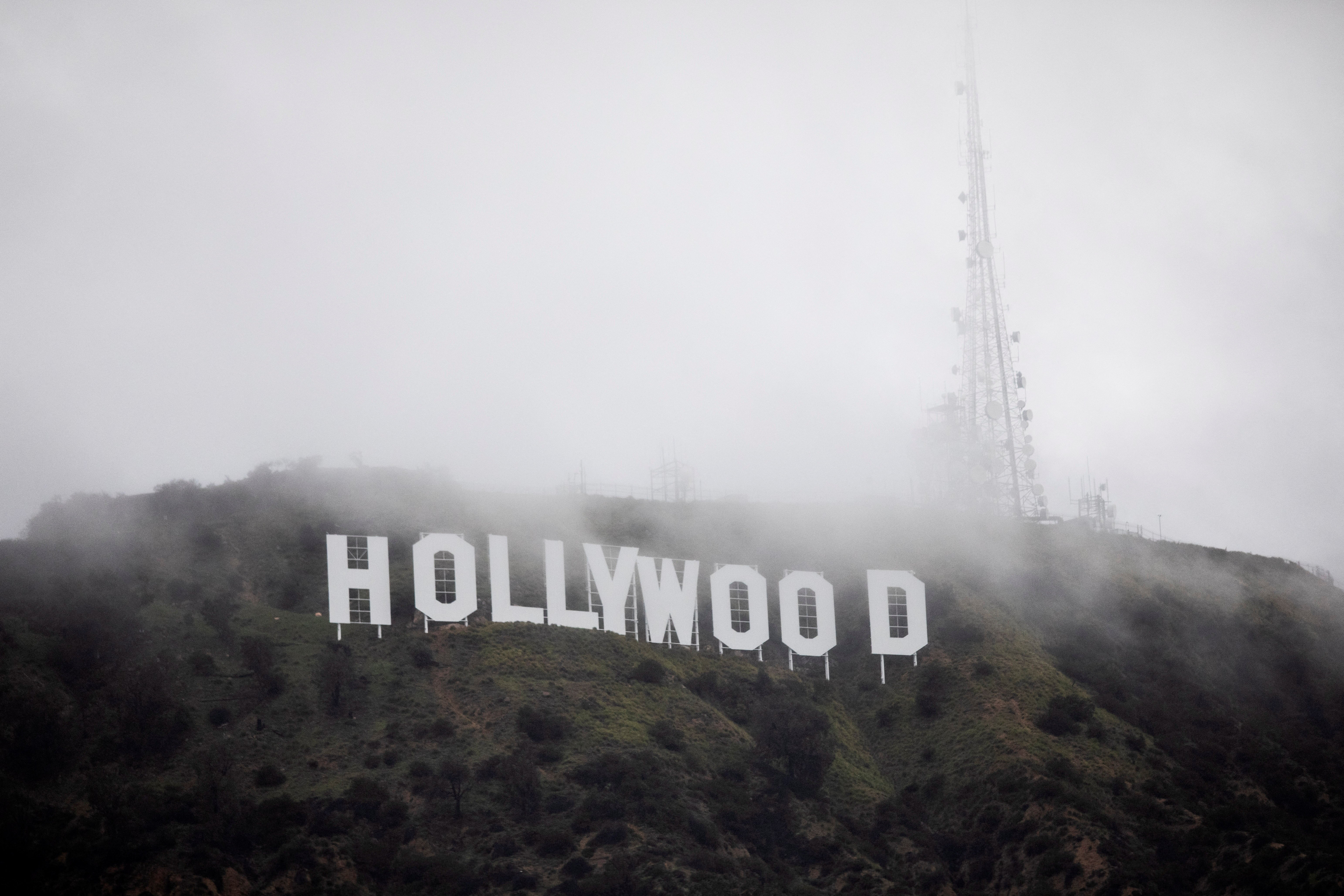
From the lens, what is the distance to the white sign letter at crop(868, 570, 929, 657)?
242 ft

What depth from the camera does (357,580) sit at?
6391 cm

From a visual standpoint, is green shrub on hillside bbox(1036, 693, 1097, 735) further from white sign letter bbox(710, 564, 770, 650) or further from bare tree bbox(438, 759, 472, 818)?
bare tree bbox(438, 759, 472, 818)

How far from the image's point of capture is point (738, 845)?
55188 mm

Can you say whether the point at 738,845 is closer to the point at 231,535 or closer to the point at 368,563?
the point at 368,563

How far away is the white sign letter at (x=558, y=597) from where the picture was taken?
223ft

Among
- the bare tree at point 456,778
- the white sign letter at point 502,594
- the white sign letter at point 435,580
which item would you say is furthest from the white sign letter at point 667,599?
the bare tree at point 456,778

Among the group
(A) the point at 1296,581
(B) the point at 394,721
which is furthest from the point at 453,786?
(A) the point at 1296,581

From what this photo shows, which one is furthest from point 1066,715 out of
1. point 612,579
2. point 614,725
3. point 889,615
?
point 612,579

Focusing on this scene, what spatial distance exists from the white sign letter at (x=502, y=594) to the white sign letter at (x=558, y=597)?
74 centimetres

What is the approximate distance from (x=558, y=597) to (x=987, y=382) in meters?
44.5

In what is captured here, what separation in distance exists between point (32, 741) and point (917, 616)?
50194 mm

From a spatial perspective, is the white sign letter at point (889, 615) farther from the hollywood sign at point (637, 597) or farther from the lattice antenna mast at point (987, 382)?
the lattice antenna mast at point (987, 382)

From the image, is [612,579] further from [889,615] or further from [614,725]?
[889,615]

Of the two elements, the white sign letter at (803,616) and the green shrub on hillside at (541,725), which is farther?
the white sign letter at (803,616)
